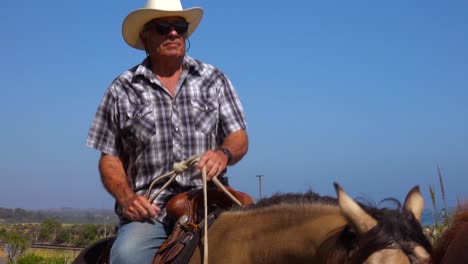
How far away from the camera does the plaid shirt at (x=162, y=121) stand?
659 centimetres

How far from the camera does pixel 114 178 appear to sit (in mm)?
6590

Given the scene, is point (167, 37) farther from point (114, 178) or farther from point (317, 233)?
point (317, 233)

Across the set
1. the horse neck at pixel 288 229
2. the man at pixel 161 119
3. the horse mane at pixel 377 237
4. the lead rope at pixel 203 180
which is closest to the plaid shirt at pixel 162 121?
the man at pixel 161 119

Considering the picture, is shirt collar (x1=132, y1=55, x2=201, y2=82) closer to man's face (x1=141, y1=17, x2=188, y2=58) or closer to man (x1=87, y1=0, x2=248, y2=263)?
man (x1=87, y1=0, x2=248, y2=263)

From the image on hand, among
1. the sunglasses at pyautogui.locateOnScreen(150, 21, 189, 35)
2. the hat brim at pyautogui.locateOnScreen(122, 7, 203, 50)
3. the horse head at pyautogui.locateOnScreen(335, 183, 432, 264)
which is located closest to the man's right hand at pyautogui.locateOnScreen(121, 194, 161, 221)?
the sunglasses at pyautogui.locateOnScreen(150, 21, 189, 35)

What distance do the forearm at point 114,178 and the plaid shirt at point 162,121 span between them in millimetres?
97

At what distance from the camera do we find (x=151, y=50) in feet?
23.1

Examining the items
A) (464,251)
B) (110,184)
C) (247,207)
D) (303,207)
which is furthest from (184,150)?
(464,251)

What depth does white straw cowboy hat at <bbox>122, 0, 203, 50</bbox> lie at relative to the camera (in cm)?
702

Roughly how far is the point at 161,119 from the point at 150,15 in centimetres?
108

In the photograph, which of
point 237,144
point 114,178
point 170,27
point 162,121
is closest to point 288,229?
point 237,144

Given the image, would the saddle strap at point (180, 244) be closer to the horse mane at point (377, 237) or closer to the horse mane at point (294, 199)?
the horse mane at point (294, 199)

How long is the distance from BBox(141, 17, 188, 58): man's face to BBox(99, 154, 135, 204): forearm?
1.05 meters

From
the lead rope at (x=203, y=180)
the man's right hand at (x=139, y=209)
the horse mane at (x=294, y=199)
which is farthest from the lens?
the man's right hand at (x=139, y=209)
